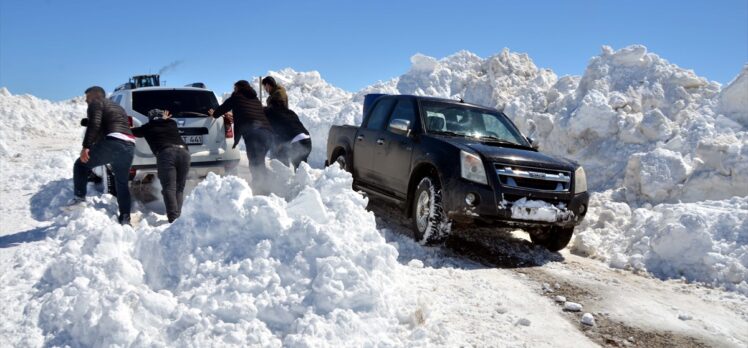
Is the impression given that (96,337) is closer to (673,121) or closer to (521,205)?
(521,205)

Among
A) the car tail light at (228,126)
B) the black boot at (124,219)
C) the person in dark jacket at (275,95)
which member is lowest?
the black boot at (124,219)

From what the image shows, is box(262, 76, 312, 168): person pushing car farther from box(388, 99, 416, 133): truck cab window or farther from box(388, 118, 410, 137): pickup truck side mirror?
box(388, 118, 410, 137): pickup truck side mirror

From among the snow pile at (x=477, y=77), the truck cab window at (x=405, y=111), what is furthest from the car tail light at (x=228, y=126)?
the snow pile at (x=477, y=77)

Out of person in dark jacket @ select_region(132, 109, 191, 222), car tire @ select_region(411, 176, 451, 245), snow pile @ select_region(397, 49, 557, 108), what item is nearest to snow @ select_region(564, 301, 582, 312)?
car tire @ select_region(411, 176, 451, 245)

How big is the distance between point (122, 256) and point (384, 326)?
1993 mm

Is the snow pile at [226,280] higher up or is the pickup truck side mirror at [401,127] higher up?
the pickup truck side mirror at [401,127]

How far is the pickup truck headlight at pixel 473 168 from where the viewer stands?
18.4 ft

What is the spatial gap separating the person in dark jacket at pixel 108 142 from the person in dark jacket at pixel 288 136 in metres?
2.16

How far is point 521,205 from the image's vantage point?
559 cm

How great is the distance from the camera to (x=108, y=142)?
5.79 metres

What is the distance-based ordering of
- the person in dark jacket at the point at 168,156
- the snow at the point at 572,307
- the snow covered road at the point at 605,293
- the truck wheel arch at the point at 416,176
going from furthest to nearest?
the truck wheel arch at the point at 416,176, the person in dark jacket at the point at 168,156, the snow at the point at 572,307, the snow covered road at the point at 605,293

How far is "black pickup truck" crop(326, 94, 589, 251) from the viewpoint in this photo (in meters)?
5.59

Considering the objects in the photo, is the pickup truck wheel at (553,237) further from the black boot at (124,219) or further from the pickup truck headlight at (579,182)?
the black boot at (124,219)

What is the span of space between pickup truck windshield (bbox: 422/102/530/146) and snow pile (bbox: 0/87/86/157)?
621 inches
